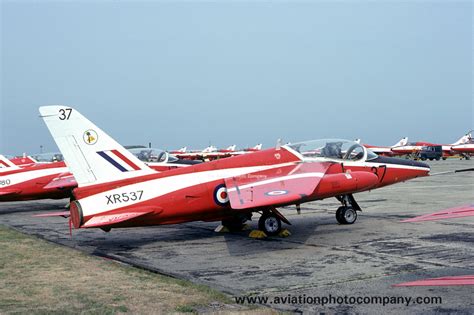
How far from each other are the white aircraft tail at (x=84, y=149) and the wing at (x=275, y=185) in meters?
2.37

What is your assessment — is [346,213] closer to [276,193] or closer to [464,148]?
[276,193]

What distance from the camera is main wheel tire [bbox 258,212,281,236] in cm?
1402

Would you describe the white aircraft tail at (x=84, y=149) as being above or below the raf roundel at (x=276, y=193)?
above

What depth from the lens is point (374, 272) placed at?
9.48m

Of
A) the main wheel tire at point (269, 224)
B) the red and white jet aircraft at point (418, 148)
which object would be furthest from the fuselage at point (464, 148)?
the main wheel tire at point (269, 224)

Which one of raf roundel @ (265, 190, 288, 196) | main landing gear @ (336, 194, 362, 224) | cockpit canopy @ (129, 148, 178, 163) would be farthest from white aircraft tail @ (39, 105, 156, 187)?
cockpit canopy @ (129, 148, 178, 163)

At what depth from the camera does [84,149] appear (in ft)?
42.2

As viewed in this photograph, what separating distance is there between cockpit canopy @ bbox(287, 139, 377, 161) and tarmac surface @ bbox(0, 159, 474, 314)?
6.30 feet

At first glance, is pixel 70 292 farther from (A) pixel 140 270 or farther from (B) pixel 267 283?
(B) pixel 267 283

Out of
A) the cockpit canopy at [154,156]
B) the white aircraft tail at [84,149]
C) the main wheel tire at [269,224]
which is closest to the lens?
the white aircraft tail at [84,149]

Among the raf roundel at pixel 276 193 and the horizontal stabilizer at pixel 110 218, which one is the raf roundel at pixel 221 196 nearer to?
the raf roundel at pixel 276 193

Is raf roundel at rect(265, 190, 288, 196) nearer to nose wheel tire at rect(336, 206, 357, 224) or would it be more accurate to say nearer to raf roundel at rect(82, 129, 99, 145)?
nose wheel tire at rect(336, 206, 357, 224)

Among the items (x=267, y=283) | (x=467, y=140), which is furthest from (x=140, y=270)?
(x=467, y=140)

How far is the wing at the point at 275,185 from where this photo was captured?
485 inches
